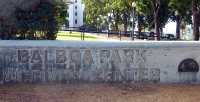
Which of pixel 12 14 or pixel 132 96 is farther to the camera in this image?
pixel 12 14

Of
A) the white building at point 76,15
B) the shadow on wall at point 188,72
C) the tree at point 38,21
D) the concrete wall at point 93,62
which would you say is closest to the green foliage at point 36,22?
the tree at point 38,21

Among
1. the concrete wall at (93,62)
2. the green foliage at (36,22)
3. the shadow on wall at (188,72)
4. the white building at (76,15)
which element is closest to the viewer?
the concrete wall at (93,62)

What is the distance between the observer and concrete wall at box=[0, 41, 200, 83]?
49.4ft

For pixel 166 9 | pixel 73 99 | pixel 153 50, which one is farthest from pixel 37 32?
pixel 166 9

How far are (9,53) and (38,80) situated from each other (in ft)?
3.87

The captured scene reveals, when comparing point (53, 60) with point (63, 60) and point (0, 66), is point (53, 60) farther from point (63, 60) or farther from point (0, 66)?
point (0, 66)

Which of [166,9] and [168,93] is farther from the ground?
[166,9]

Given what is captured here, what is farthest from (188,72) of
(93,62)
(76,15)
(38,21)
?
(76,15)

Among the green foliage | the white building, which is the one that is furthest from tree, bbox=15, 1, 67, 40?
the white building

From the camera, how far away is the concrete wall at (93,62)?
15.0 m

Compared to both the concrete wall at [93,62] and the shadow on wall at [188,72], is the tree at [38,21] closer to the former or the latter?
the concrete wall at [93,62]

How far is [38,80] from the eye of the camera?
593 inches

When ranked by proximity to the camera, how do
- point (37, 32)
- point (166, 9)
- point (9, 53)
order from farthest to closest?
point (166, 9)
point (37, 32)
point (9, 53)

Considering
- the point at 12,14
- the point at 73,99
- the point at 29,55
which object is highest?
the point at 12,14
